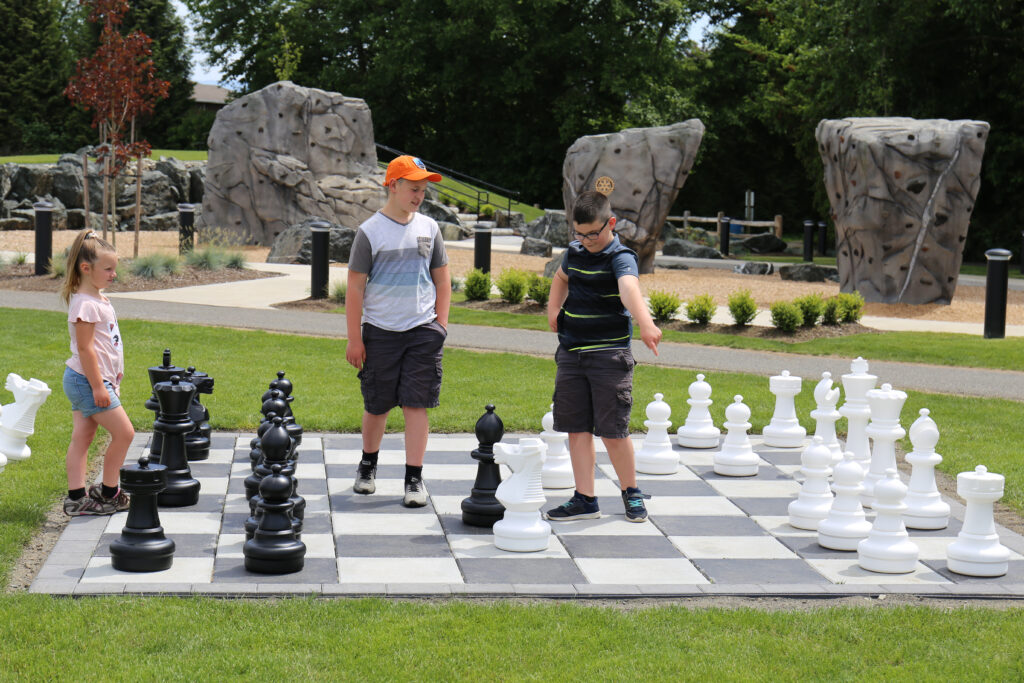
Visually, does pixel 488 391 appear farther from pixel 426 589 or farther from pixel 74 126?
pixel 74 126

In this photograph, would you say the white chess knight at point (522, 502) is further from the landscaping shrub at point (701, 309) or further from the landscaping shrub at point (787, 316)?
the landscaping shrub at point (701, 309)

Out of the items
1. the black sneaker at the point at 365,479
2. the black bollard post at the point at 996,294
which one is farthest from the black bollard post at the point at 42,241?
the black bollard post at the point at 996,294

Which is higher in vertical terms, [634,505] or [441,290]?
[441,290]

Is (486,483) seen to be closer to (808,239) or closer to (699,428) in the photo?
A: (699,428)

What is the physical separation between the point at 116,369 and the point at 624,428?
2407 mm

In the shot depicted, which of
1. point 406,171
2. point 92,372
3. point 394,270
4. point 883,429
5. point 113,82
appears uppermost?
point 113,82

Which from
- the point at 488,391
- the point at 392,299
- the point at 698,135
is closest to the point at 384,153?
the point at 698,135

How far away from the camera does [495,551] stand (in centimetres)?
501

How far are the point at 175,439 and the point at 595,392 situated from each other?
201 cm

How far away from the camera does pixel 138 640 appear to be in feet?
12.4

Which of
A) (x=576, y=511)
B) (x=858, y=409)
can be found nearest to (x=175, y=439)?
(x=576, y=511)

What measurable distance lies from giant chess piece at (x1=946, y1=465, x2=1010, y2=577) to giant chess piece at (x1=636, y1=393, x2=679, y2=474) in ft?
6.32

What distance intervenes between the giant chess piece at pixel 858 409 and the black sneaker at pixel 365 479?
2.56 meters

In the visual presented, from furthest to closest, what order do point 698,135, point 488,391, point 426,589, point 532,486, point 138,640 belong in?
point 698,135, point 488,391, point 532,486, point 426,589, point 138,640
